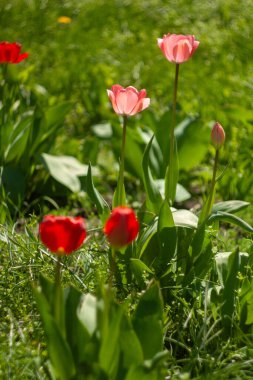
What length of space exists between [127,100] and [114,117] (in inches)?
76.6

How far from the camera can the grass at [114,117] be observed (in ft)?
6.79

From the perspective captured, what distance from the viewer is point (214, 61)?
203 inches

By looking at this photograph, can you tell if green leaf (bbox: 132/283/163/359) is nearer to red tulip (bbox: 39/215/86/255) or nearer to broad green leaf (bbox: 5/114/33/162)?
red tulip (bbox: 39/215/86/255)

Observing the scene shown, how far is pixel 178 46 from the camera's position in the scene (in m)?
2.19

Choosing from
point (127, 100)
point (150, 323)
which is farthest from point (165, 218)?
point (150, 323)

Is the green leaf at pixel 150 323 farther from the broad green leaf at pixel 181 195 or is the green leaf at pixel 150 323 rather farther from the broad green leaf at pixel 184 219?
the broad green leaf at pixel 181 195

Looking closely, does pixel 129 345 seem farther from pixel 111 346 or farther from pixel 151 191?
pixel 151 191

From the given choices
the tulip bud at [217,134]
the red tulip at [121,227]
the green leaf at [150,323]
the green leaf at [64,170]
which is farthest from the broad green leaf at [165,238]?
the green leaf at [64,170]

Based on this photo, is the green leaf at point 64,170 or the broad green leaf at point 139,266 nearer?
the broad green leaf at point 139,266

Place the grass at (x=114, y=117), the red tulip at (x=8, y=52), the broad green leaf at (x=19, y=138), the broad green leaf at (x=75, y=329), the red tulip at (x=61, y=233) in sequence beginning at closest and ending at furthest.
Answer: the red tulip at (x=61, y=233), the broad green leaf at (x=75, y=329), the grass at (x=114, y=117), the red tulip at (x=8, y=52), the broad green leaf at (x=19, y=138)

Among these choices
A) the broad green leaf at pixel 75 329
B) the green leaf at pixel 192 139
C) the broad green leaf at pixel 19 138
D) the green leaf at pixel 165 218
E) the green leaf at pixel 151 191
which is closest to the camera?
the broad green leaf at pixel 75 329

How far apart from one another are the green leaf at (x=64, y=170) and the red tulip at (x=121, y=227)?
170 centimetres

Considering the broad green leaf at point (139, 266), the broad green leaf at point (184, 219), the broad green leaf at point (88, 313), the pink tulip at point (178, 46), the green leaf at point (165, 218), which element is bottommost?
the broad green leaf at point (139, 266)

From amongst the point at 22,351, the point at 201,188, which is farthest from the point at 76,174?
the point at 22,351
